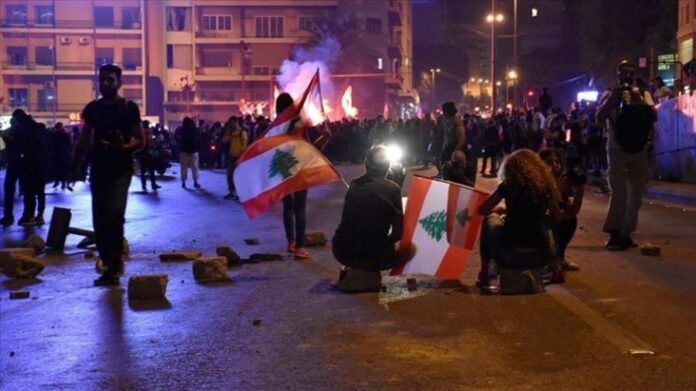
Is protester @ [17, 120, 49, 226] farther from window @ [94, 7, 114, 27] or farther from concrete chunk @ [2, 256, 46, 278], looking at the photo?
window @ [94, 7, 114, 27]

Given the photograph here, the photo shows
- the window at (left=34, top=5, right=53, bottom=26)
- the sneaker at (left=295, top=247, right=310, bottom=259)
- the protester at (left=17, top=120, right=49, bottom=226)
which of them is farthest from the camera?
the window at (left=34, top=5, right=53, bottom=26)

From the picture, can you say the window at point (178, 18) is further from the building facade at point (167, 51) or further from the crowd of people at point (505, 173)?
the crowd of people at point (505, 173)

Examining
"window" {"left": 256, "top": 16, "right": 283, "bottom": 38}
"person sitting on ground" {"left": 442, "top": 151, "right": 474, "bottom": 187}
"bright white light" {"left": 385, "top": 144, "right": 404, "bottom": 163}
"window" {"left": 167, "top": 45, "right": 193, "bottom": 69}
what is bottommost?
"person sitting on ground" {"left": 442, "top": 151, "right": 474, "bottom": 187}

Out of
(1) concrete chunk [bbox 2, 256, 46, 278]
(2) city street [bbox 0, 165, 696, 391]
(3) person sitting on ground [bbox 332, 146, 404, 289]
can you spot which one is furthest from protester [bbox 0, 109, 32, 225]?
(3) person sitting on ground [bbox 332, 146, 404, 289]

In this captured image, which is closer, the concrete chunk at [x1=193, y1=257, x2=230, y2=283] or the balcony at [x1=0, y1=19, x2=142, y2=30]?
Result: the concrete chunk at [x1=193, y1=257, x2=230, y2=283]

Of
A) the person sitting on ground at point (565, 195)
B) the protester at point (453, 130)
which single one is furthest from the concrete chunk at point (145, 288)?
the protester at point (453, 130)

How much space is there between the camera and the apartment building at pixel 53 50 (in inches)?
3024

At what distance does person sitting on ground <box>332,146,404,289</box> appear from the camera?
314 inches

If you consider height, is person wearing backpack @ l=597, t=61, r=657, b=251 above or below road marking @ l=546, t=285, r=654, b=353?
above

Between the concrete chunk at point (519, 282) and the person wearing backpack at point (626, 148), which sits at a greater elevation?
the person wearing backpack at point (626, 148)

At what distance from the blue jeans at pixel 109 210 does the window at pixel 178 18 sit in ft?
241

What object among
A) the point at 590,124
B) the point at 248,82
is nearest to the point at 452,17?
the point at 248,82

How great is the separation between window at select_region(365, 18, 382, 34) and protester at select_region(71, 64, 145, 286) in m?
73.9

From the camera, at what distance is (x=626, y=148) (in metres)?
10.4
